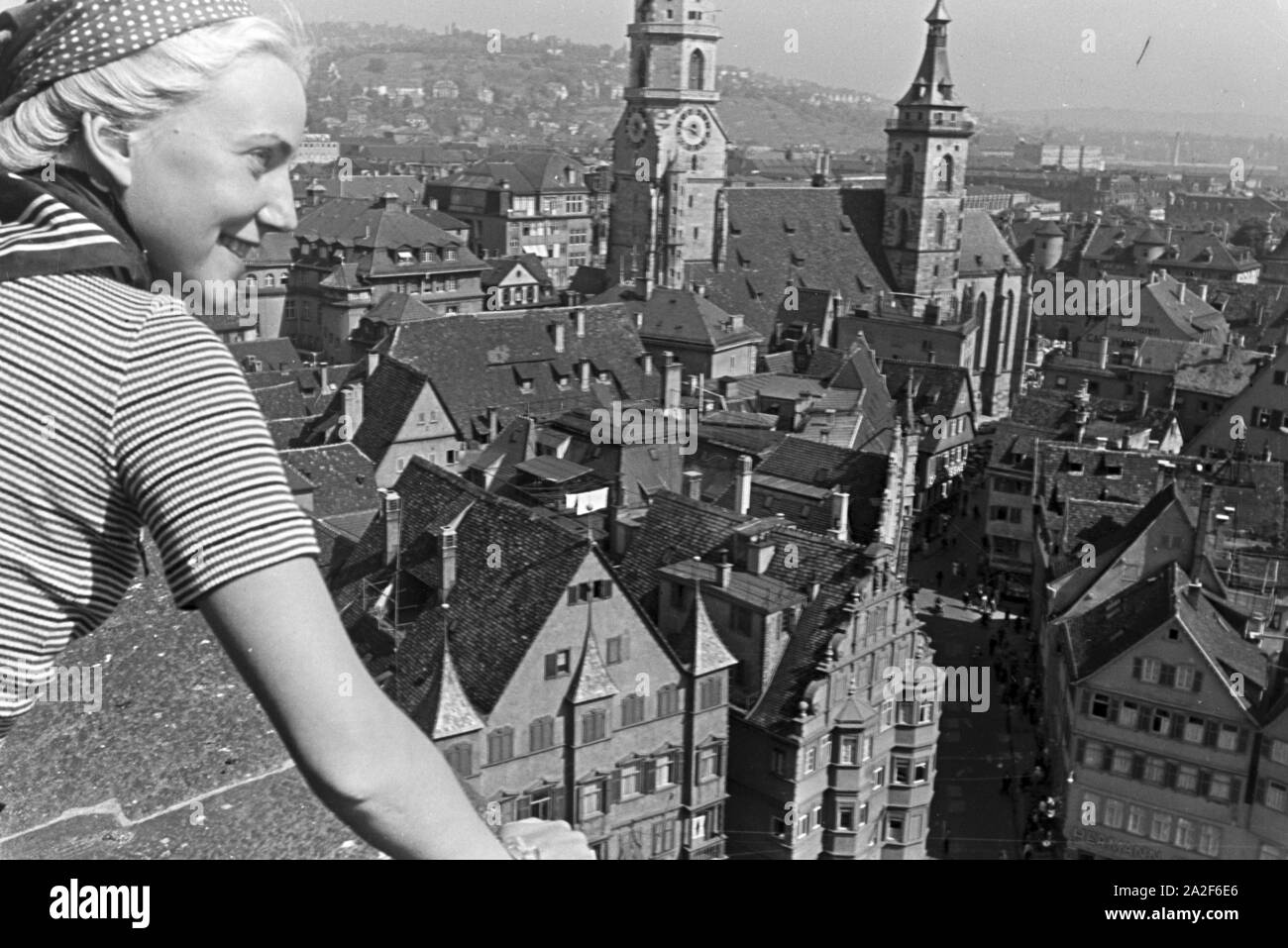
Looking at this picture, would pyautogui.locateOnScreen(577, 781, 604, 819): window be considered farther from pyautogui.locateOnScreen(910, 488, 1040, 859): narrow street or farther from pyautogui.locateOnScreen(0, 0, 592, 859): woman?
pyautogui.locateOnScreen(0, 0, 592, 859): woman

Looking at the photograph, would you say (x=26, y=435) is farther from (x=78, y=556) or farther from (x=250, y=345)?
(x=250, y=345)

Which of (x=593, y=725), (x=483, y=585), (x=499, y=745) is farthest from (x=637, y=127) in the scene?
(x=499, y=745)

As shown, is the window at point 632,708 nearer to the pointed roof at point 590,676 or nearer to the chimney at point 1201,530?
the pointed roof at point 590,676

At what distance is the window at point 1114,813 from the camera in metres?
23.8

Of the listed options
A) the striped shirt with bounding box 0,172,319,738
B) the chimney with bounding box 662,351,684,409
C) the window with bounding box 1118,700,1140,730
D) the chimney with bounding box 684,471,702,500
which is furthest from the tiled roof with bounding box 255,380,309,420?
the striped shirt with bounding box 0,172,319,738

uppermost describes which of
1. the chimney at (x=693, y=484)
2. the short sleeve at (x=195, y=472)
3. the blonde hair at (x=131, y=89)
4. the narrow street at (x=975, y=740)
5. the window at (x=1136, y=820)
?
the blonde hair at (x=131, y=89)

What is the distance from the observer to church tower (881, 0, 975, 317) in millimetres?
65188

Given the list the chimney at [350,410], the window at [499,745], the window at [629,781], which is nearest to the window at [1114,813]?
the window at [629,781]

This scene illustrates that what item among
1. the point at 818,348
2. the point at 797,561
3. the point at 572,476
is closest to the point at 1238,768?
the point at 797,561

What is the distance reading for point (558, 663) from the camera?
17.8 meters

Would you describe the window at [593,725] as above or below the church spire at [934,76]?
below

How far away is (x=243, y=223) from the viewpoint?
2.14m

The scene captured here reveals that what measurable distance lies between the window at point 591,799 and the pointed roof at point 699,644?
2193 mm

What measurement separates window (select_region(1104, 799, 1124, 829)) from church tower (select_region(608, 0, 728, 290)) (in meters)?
37.1
